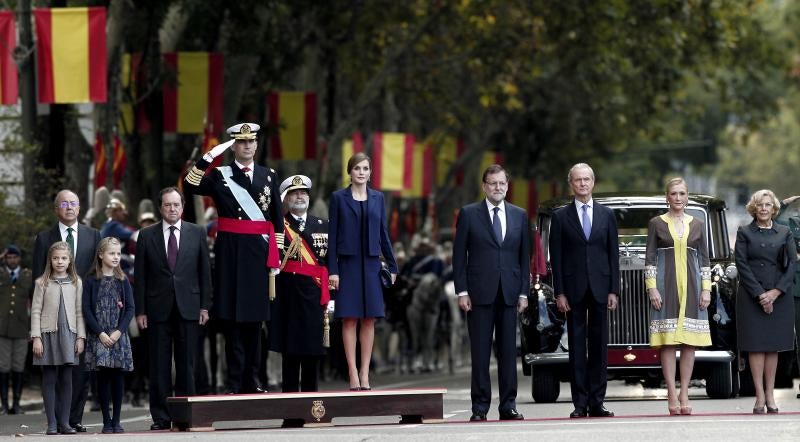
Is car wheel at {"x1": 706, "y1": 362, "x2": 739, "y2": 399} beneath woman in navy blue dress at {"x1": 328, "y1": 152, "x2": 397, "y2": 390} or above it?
beneath

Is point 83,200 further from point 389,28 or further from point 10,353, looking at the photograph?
point 389,28

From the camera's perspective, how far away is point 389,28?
3916cm

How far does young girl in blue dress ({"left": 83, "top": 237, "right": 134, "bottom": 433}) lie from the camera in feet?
57.8

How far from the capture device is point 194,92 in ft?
96.7

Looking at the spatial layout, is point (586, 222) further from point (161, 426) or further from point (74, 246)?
point (74, 246)

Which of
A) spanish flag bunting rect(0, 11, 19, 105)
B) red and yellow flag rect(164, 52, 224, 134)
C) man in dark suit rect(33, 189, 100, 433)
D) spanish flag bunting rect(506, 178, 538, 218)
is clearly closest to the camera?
man in dark suit rect(33, 189, 100, 433)

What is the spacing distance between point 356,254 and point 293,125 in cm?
1665

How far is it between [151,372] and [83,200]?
10.4 m

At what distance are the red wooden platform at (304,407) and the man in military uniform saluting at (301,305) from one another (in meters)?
0.97

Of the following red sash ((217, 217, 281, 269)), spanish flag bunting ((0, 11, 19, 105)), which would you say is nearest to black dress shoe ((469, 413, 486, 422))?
red sash ((217, 217, 281, 269))

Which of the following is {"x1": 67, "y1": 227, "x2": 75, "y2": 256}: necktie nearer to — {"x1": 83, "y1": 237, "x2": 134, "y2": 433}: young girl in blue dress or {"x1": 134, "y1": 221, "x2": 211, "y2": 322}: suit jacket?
{"x1": 83, "y1": 237, "x2": 134, "y2": 433}: young girl in blue dress

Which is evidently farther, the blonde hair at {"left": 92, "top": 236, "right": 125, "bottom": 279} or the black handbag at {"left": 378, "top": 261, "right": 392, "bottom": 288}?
the blonde hair at {"left": 92, "top": 236, "right": 125, "bottom": 279}

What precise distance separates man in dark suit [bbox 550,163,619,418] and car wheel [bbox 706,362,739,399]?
13.2 ft

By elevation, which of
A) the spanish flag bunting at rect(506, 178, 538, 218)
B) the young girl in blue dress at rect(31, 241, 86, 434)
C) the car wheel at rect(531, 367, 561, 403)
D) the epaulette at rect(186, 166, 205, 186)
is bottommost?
the car wheel at rect(531, 367, 561, 403)
